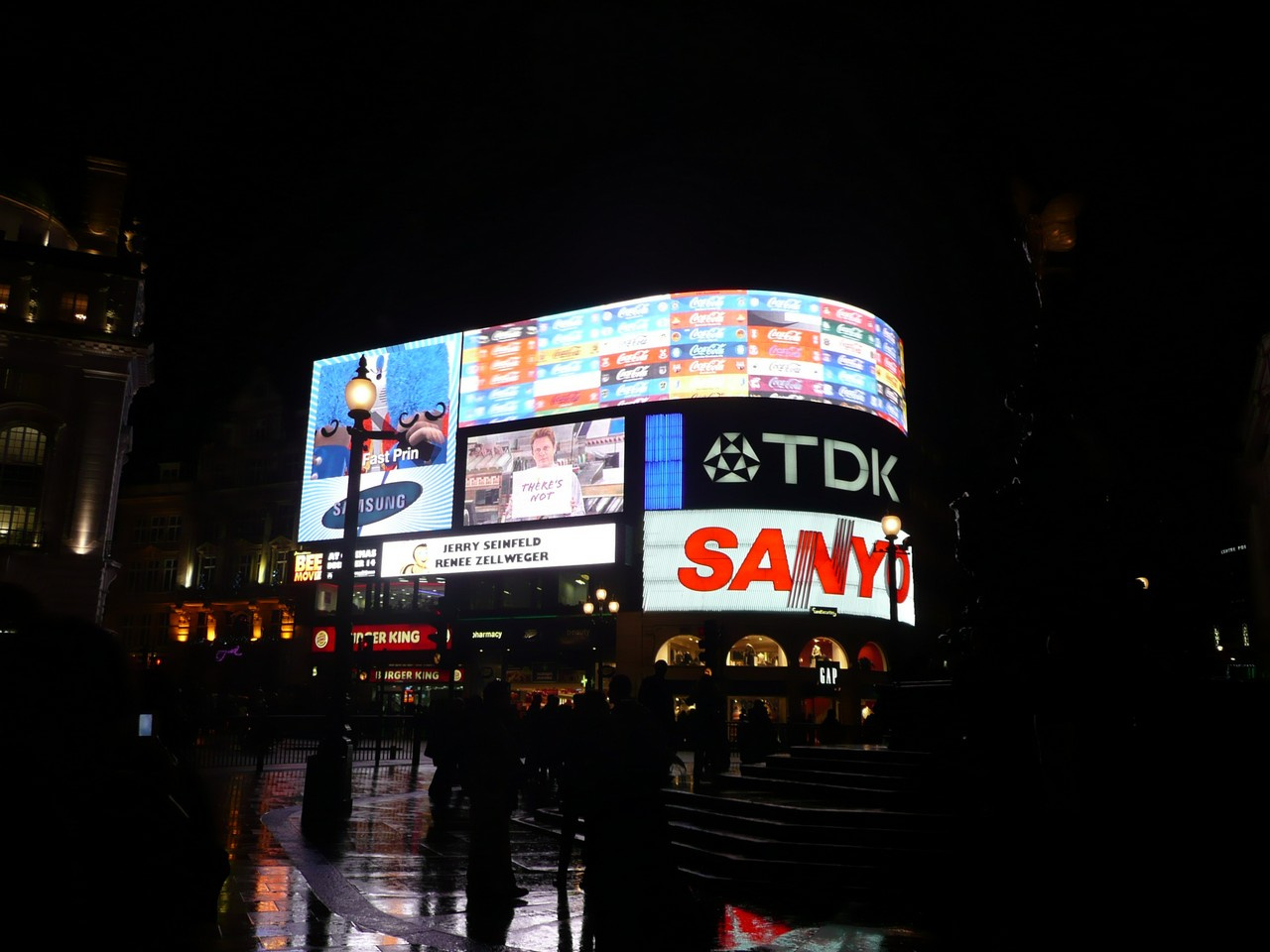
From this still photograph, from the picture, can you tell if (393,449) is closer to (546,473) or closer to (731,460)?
(546,473)

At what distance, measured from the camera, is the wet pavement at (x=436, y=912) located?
22.8 ft

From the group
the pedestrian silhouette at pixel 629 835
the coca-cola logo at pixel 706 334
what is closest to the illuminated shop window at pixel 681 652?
the coca-cola logo at pixel 706 334

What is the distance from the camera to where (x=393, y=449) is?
54281mm

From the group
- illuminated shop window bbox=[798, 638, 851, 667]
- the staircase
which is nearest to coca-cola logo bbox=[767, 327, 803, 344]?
illuminated shop window bbox=[798, 638, 851, 667]

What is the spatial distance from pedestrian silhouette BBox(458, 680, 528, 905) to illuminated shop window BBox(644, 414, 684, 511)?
37.6 metres

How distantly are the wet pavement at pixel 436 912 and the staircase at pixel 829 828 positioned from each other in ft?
2.76

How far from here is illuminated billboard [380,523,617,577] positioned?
46281mm

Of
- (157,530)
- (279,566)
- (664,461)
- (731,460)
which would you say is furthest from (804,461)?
(157,530)

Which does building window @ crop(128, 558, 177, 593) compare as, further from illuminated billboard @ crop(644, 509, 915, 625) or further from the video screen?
illuminated billboard @ crop(644, 509, 915, 625)

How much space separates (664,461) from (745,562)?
670 centimetres

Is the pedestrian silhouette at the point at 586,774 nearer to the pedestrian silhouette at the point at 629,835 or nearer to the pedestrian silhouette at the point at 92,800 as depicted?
the pedestrian silhouette at the point at 629,835

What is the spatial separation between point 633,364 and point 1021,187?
40.5 m

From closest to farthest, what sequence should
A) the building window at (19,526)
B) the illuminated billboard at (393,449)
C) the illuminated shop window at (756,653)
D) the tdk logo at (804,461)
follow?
the building window at (19,526), the illuminated shop window at (756,653), the tdk logo at (804,461), the illuminated billboard at (393,449)

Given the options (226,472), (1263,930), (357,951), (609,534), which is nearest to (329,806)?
(357,951)
